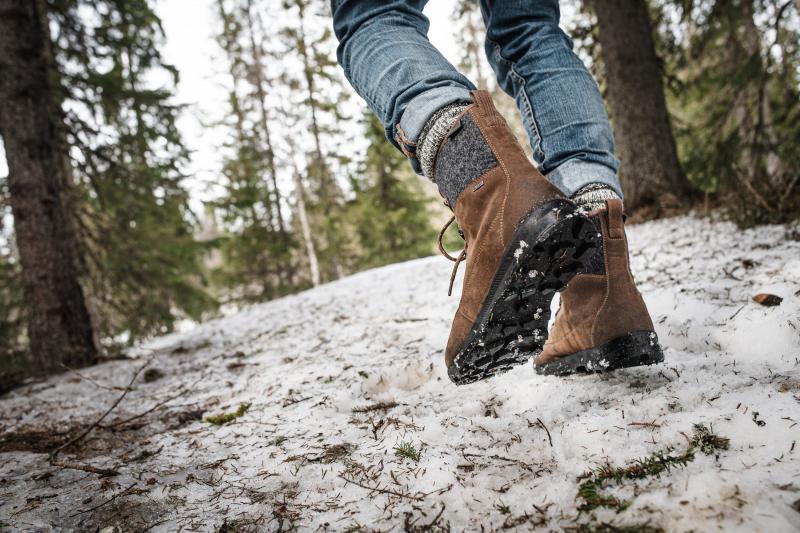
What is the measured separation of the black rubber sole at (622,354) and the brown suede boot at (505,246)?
0.21 metres

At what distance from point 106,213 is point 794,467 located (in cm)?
620

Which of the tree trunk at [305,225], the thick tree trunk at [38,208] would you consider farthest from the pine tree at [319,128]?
the thick tree trunk at [38,208]

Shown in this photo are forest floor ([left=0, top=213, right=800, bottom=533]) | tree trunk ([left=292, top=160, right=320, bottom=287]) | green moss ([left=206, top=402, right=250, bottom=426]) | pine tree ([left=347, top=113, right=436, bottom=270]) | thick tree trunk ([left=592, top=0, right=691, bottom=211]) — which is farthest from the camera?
tree trunk ([left=292, top=160, right=320, bottom=287])

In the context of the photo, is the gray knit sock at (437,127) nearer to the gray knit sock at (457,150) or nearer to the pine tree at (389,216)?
the gray knit sock at (457,150)

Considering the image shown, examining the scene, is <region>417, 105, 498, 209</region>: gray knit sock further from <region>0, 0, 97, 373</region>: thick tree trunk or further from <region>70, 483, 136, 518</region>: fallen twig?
<region>0, 0, 97, 373</region>: thick tree trunk

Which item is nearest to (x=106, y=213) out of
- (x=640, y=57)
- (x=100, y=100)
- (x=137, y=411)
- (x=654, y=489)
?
(x=100, y=100)

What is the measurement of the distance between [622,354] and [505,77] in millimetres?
978

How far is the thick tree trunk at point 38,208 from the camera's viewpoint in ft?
11.7

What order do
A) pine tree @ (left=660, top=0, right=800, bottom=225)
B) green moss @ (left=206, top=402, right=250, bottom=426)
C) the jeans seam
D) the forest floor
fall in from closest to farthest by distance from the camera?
the forest floor → the jeans seam → green moss @ (left=206, top=402, right=250, bottom=426) → pine tree @ (left=660, top=0, right=800, bottom=225)

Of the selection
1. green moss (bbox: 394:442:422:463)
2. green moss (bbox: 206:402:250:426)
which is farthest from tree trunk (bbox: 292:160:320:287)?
green moss (bbox: 394:442:422:463)

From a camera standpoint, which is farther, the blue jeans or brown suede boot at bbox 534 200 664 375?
brown suede boot at bbox 534 200 664 375

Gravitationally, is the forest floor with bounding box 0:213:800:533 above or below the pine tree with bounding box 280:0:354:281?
below

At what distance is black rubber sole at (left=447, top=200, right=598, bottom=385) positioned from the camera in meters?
1.01

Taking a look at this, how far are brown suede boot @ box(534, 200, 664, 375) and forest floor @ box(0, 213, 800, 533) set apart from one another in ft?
0.34
